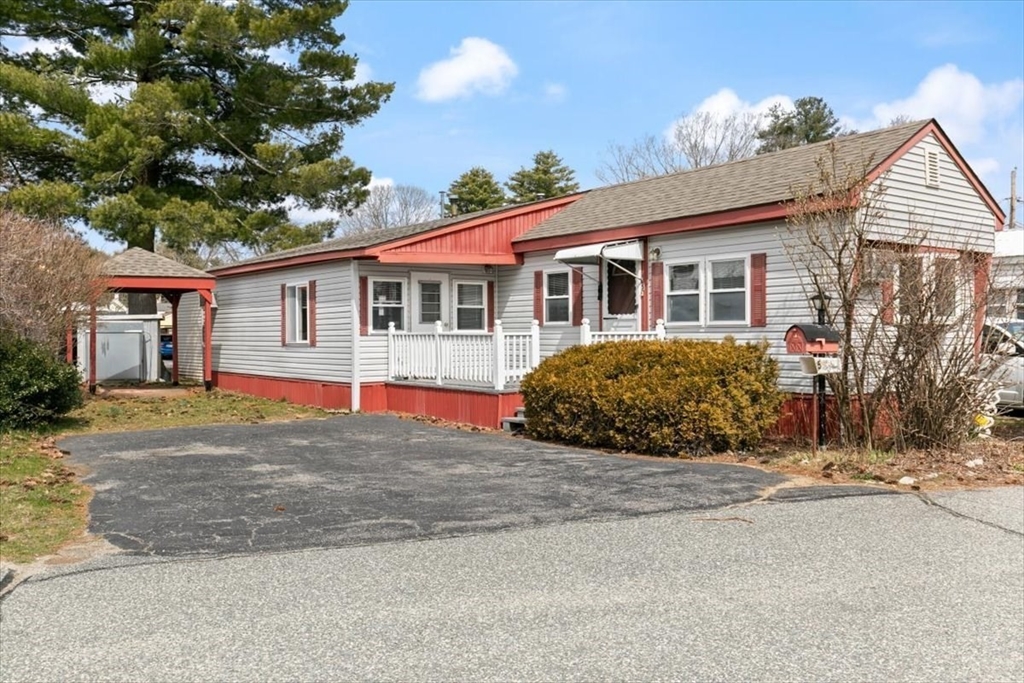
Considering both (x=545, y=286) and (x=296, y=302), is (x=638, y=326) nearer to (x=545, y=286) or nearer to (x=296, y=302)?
(x=545, y=286)

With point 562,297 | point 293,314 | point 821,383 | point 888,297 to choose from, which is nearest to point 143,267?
point 293,314

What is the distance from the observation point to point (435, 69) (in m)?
31.9

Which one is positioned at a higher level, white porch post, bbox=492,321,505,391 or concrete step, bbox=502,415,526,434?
white porch post, bbox=492,321,505,391

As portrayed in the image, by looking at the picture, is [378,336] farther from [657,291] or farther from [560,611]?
[560,611]

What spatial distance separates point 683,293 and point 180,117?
14.9 metres

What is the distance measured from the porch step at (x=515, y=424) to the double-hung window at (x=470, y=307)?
412 cm

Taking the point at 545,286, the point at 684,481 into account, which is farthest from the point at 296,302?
the point at 684,481

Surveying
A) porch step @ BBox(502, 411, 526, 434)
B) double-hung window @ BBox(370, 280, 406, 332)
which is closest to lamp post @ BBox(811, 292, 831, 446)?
porch step @ BBox(502, 411, 526, 434)

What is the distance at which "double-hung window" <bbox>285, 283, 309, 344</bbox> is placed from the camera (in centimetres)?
1700

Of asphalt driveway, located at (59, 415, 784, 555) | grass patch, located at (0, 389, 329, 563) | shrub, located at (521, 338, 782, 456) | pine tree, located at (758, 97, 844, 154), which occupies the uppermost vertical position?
pine tree, located at (758, 97, 844, 154)

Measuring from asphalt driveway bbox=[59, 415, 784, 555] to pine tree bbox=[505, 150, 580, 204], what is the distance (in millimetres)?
31052

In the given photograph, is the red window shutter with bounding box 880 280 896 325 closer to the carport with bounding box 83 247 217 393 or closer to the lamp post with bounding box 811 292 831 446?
the lamp post with bounding box 811 292 831 446

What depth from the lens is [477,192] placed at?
39531 mm

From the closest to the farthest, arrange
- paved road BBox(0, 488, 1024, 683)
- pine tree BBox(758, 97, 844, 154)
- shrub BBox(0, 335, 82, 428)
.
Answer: paved road BBox(0, 488, 1024, 683) < shrub BBox(0, 335, 82, 428) < pine tree BBox(758, 97, 844, 154)
